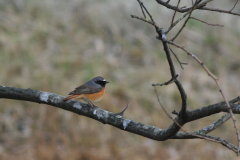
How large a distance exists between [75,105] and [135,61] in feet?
22.6

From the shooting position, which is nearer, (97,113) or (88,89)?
(97,113)

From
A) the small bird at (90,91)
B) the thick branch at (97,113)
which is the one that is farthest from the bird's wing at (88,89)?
the thick branch at (97,113)

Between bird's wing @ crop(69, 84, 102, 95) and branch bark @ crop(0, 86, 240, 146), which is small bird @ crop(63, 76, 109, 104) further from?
branch bark @ crop(0, 86, 240, 146)

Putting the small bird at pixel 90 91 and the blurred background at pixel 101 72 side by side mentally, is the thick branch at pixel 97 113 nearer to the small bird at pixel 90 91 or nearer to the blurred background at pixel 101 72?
the small bird at pixel 90 91

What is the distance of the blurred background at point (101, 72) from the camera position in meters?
7.17

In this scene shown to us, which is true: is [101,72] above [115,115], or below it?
above

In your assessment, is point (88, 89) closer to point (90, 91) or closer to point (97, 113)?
point (90, 91)

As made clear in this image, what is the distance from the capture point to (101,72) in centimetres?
866

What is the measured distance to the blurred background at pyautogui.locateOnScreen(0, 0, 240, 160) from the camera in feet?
23.5

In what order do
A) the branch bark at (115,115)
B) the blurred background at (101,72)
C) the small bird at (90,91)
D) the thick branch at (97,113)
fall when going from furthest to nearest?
the blurred background at (101,72) < the small bird at (90,91) < the thick branch at (97,113) < the branch bark at (115,115)

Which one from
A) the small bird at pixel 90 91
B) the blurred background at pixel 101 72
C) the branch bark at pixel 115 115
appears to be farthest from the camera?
the blurred background at pixel 101 72

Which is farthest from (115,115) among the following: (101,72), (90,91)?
(101,72)

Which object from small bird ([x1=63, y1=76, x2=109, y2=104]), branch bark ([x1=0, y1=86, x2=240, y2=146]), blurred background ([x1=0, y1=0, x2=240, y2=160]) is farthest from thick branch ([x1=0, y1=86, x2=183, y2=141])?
blurred background ([x1=0, y1=0, x2=240, y2=160])

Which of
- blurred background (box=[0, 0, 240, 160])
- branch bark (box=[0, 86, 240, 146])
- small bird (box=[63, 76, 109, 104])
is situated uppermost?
blurred background (box=[0, 0, 240, 160])
